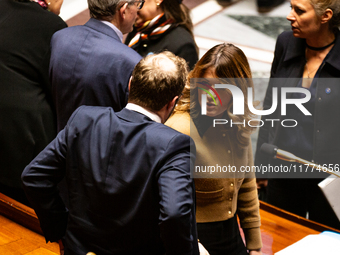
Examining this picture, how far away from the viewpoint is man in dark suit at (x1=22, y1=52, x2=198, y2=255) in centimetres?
117

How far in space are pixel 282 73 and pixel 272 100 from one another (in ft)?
0.56

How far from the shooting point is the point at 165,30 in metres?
2.51

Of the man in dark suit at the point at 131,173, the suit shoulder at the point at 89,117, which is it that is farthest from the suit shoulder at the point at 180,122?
the suit shoulder at the point at 89,117

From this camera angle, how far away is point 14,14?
200 centimetres

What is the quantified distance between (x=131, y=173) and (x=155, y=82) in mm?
296

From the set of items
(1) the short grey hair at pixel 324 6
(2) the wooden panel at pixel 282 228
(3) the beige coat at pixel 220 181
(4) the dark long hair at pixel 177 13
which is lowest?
(2) the wooden panel at pixel 282 228

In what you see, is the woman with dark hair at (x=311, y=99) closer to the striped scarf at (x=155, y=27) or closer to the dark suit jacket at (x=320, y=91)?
the dark suit jacket at (x=320, y=91)

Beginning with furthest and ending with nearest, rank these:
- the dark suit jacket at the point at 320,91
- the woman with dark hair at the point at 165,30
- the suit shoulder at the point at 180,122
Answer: the woman with dark hair at the point at 165,30 < the dark suit jacket at the point at 320,91 < the suit shoulder at the point at 180,122

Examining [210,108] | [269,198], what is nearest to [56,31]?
[210,108]

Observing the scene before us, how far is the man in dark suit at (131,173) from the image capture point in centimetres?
117

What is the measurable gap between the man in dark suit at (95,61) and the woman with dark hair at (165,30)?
53cm

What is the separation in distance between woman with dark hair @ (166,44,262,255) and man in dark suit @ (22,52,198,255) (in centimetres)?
30

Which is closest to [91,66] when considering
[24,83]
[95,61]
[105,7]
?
[95,61]

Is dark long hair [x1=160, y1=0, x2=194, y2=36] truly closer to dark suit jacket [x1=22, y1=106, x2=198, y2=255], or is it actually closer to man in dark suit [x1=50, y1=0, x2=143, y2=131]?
man in dark suit [x1=50, y1=0, x2=143, y2=131]
